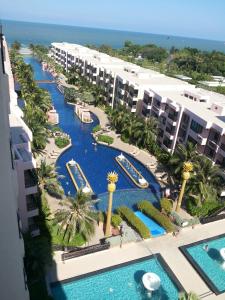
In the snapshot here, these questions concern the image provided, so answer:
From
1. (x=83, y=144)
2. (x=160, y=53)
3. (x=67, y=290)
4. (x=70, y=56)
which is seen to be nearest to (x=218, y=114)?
(x=83, y=144)

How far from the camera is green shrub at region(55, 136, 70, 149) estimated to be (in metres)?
44.3

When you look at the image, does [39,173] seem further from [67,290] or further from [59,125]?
[59,125]

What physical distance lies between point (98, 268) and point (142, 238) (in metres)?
5.63

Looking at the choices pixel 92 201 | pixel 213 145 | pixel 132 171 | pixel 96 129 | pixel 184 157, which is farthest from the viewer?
pixel 96 129

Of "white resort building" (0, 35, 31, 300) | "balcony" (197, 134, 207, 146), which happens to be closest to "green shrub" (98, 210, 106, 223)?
"balcony" (197, 134, 207, 146)

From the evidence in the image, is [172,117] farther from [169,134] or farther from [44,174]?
[44,174]

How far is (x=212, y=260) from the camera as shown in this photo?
2638 centimetres

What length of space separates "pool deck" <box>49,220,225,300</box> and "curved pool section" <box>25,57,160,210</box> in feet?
22.4

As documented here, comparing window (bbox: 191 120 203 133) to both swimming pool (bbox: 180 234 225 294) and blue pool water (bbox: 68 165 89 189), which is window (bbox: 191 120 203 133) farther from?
blue pool water (bbox: 68 165 89 189)

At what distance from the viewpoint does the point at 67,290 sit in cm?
2200

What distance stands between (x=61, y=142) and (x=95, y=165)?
759 cm

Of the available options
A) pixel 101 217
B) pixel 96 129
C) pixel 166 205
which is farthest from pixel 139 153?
pixel 101 217

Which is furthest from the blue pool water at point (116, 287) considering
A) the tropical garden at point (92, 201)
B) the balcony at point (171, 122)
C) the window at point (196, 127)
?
the balcony at point (171, 122)

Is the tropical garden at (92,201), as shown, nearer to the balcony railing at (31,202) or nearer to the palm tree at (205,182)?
the palm tree at (205,182)
